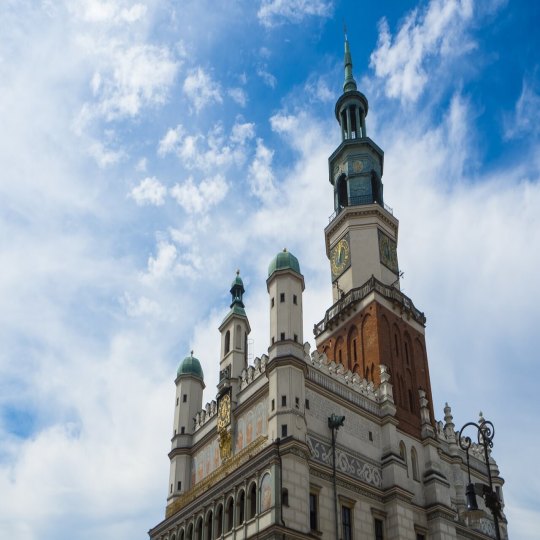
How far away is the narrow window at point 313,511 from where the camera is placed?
3873 centimetres

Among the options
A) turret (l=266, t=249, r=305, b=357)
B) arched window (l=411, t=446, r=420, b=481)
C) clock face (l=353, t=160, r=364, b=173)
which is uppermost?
clock face (l=353, t=160, r=364, b=173)

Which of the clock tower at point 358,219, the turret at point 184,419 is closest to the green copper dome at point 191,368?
the turret at point 184,419

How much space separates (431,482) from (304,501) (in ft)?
41.3

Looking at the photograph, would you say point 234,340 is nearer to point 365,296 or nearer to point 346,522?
point 365,296

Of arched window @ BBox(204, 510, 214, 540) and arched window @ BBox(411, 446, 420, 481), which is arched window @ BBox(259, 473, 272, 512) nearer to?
arched window @ BBox(204, 510, 214, 540)

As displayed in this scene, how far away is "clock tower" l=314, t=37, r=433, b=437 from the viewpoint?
51.7 meters

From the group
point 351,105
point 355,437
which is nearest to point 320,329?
point 355,437

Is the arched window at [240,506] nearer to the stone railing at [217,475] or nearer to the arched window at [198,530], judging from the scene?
the stone railing at [217,475]

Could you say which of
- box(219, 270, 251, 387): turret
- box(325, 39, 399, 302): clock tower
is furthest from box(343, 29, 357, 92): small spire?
box(219, 270, 251, 387): turret

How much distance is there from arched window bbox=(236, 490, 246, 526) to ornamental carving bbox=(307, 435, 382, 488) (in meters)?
4.76

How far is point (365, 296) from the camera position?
5422cm

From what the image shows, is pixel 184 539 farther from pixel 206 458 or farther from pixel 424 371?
pixel 424 371

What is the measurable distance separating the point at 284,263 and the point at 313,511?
648 inches

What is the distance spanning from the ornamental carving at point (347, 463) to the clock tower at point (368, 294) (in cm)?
539
